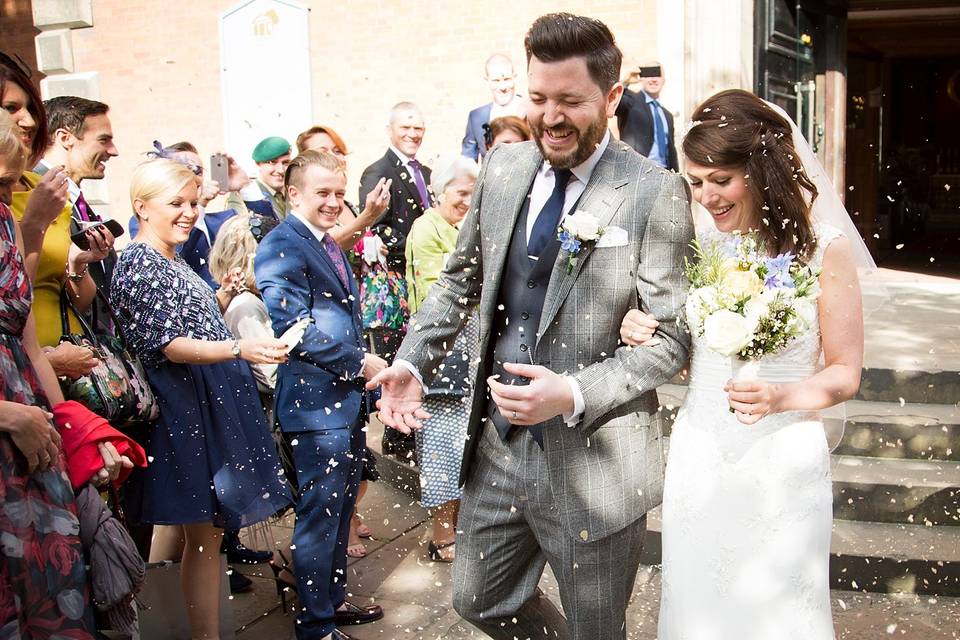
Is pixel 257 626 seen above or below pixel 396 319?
below

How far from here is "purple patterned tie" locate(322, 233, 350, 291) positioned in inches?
164

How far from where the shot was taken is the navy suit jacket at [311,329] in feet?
12.9

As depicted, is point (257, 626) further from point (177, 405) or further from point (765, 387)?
point (765, 387)

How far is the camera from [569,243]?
271 cm

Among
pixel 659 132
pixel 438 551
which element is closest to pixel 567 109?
pixel 438 551

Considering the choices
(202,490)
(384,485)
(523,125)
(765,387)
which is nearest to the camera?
(765,387)

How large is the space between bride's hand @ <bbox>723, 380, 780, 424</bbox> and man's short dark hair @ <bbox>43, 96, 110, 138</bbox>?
3000 millimetres

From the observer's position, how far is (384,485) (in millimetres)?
6285

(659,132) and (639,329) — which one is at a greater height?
(659,132)

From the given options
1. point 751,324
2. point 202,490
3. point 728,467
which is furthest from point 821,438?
point 202,490

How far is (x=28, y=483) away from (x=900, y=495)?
395 centimetres

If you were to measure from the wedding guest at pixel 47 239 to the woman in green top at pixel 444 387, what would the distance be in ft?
5.95

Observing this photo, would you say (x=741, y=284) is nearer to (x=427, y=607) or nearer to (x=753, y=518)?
(x=753, y=518)

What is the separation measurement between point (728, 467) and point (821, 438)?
0.28 m
